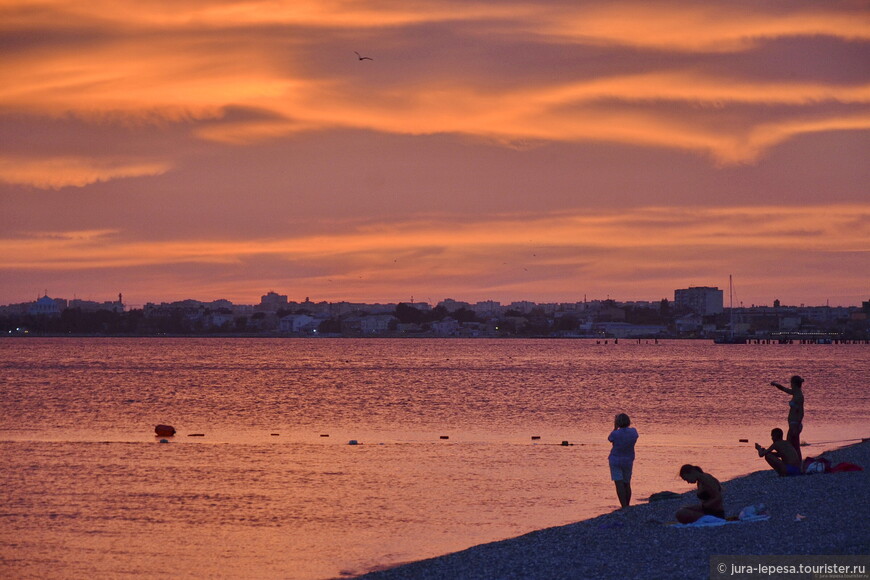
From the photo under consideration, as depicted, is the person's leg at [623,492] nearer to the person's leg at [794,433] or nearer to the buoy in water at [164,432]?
the person's leg at [794,433]

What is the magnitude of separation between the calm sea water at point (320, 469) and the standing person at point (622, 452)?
215 centimetres

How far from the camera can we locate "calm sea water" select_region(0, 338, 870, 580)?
20.8 meters

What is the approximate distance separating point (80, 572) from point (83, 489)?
944 cm

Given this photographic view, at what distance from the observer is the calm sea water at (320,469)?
20781 millimetres

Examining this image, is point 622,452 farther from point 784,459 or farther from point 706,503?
point 784,459

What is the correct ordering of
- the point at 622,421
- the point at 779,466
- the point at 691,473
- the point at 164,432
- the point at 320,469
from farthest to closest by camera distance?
the point at 164,432
the point at 320,469
the point at 779,466
the point at 622,421
the point at 691,473

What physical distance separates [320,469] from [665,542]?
701 inches

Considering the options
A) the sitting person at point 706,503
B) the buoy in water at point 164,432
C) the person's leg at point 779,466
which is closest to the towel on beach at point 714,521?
the sitting person at point 706,503

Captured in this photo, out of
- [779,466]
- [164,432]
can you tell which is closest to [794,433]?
[779,466]

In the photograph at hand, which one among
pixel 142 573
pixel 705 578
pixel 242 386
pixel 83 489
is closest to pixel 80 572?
pixel 142 573

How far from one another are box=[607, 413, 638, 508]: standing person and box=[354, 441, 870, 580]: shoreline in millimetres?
493

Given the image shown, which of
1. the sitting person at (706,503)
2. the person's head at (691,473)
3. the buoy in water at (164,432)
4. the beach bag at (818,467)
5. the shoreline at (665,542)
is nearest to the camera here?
the shoreline at (665,542)

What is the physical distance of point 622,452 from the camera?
21.0 meters

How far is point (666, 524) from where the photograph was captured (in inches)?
720
